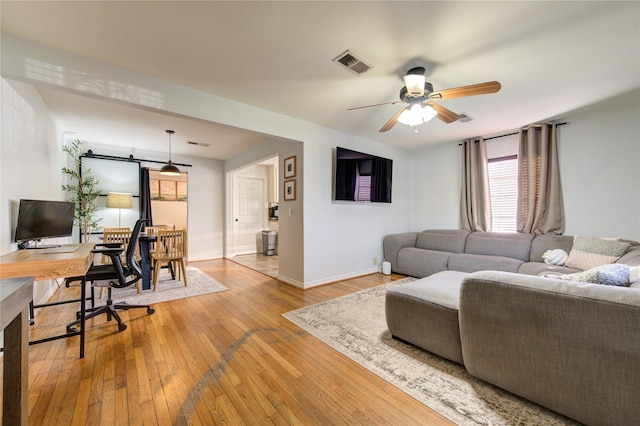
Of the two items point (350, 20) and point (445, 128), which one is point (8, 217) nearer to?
point (350, 20)

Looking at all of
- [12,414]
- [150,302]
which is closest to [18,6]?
[12,414]

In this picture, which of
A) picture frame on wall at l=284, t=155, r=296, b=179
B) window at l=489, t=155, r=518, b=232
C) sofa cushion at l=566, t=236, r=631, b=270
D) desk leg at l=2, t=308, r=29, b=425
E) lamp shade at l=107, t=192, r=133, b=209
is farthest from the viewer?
lamp shade at l=107, t=192, r=133, b=209

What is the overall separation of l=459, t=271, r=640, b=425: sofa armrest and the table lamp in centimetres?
572

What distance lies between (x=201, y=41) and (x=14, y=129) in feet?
6.46

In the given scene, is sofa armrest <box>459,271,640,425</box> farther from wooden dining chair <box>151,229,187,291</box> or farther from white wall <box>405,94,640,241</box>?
wooden dining chair <box>151,229,187,291</box>

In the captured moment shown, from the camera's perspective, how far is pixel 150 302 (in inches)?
125

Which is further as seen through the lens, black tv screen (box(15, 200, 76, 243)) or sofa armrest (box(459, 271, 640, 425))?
black tv screen (box(15, 200, 76, 243))

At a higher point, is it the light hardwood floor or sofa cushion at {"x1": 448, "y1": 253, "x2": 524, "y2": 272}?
sofa cushion at {"x1": 448, "y1": 253, "x2": 524, "y2": 272}

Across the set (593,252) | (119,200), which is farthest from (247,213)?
(593,252)

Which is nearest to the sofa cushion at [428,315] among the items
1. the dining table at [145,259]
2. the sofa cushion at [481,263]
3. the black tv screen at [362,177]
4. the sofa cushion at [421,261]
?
the sofa cushion at [481,263]

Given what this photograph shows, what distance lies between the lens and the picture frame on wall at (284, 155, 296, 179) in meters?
3.92

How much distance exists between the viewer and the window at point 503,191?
4.22 meters

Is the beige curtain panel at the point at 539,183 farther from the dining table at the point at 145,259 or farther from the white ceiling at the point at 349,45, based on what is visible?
the dining table at the point at 145,259

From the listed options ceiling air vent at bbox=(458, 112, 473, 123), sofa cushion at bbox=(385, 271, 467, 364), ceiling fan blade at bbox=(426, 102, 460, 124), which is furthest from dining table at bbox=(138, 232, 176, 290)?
ceiling air vent at bbox=(458, 112, 473, 123)
